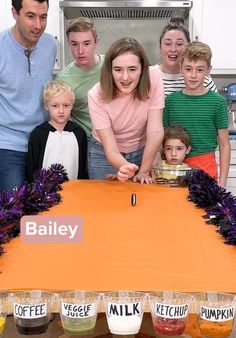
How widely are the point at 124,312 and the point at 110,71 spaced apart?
55.4 inches

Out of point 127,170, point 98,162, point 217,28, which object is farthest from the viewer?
point 217,28

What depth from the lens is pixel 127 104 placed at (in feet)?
7.35

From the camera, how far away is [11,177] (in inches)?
97.9

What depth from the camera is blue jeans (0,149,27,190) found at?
2467 mm

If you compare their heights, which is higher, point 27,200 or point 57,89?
point 57,89

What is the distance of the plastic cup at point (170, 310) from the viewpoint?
0.95 m

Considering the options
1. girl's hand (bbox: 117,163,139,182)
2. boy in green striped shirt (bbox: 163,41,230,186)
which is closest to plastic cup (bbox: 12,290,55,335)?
girl's hand (bbox: 117,163,139,182)

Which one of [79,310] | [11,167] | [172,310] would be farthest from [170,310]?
[11,167]

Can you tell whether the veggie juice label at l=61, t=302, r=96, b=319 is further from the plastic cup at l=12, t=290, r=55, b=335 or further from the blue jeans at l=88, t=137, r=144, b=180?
the blue jeans at l=88, t=137, r=144, b=180

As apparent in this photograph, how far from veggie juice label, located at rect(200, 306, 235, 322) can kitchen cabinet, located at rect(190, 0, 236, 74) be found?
121 inches

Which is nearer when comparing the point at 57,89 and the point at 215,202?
the point at 215,202

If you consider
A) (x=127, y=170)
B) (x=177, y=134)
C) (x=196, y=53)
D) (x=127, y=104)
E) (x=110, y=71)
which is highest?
(x=196, y=53)

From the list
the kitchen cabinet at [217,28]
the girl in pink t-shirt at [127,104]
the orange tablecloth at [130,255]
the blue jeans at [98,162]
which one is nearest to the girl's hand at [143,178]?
the girl in pink t-shirt at [127,104]

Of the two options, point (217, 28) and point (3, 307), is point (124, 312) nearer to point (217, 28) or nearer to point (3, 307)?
point (3, 307)
